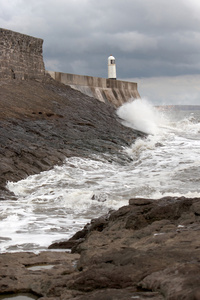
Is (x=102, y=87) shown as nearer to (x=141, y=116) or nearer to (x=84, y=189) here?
(x=141, y=116)

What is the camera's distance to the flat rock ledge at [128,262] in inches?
115

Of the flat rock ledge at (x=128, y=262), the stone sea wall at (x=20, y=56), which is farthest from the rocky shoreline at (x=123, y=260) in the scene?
the stone sea wall at (x=20, y=56)

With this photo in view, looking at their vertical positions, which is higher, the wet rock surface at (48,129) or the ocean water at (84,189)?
the wet rock surface at (48,129)

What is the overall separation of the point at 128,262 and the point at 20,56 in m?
15.9

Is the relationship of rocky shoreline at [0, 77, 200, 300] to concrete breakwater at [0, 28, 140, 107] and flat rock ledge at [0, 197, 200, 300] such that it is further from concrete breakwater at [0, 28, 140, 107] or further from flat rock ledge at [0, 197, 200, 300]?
concrete breakwater at [0, 28, 140, 107]

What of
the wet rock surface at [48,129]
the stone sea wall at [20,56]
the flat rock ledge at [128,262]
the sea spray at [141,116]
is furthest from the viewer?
the sea spray at [141,116]

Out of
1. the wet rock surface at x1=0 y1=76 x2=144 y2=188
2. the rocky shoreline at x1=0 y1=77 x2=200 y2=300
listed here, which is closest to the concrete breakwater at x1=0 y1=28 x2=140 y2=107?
the wet rock surface at x1=0 y1=76 x2=144 y2=188

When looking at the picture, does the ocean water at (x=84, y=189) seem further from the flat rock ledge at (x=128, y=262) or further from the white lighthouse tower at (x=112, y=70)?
the white lighthouse tower at (x=112, y=70)

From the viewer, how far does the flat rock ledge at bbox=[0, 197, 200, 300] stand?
293 centimetres

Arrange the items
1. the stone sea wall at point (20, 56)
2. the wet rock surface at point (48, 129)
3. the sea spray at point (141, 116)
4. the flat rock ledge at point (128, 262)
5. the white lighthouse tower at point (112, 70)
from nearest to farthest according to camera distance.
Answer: the flat rock ledge at point (128, 262), the wet rock surface at point (48, 129), the stone sea wall at point (20, 56), the sea spray at point (141, 116), the white lighthouse tower at point (112, 70)

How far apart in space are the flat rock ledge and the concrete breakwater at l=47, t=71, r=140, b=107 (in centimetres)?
1785

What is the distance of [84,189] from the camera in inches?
377

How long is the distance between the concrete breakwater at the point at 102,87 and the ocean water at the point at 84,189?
298 inches

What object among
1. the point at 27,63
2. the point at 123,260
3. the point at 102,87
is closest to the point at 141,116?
the point at 102,87
